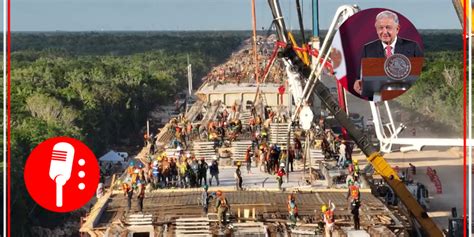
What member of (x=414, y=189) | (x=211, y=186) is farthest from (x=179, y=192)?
(x=414, y=189)

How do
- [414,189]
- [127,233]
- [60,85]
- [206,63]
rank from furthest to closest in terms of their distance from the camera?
1. [206,63]
2. [60,85]
3. [414,189]
4. [127,233]

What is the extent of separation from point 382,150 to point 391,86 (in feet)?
25.6

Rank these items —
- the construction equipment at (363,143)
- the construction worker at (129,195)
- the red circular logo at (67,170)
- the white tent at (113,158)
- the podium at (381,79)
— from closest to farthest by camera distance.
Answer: the red circular logo at (67,170)
the podium at (381,79)
the construction worker at (129,195)
the construction equipment at (363,143)
the white tent at (113,158)

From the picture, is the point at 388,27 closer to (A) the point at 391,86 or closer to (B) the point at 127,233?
(A) the point at 391,86

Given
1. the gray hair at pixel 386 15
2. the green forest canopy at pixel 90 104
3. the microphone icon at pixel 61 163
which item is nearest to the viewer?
the microphone icon at pixel 61 163

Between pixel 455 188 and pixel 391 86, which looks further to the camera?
pixel 455 188

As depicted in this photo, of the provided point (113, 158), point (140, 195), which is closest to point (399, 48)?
point (140, 195)

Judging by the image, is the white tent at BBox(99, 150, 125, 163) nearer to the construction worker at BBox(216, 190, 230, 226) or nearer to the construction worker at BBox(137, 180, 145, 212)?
the construction worker at BBox(137, 180, 145, 212)

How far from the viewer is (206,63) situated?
15688 cm

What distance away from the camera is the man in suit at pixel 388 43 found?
70.1ft

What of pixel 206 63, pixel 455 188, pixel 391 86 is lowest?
pixel 455 188

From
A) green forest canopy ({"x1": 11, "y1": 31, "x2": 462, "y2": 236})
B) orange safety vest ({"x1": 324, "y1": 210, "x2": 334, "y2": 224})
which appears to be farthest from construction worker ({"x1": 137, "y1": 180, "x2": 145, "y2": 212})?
green forest canopy ({"x1": 11, "y1": 31, "x2": 462, "y2": 236})

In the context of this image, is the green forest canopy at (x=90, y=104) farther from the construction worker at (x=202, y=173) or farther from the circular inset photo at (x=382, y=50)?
the circular inset photo at (x=382, y=50)

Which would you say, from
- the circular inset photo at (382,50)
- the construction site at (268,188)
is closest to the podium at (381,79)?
the circular inset photo at (382,50)
